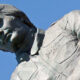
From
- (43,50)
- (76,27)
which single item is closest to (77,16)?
(76,27)

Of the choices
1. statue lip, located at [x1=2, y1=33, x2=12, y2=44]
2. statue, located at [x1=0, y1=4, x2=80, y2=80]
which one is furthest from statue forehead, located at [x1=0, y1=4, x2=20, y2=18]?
statue lip, located at [x1=2, y1=33, x2=12, y2=44]

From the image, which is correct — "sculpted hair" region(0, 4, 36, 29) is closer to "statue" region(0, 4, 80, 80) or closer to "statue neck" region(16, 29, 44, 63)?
"statue" region(0, 4, 80, 80)

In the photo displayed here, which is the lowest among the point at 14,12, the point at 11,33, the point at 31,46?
Result: the point at 31,46

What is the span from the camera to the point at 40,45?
6648mm

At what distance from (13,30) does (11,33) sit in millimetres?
50

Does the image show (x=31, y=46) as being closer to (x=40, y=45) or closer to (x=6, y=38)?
(x=40, y=45)

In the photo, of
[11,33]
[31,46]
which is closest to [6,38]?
[11,33]

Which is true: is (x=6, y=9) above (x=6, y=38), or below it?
above

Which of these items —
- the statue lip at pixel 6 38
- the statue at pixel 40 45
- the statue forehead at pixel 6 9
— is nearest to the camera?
the statue at pixel 40 45

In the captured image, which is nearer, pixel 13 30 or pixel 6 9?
pixel 13 30

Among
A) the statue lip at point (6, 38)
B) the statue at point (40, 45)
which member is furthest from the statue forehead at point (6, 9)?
the statue lip at point (6, 38)

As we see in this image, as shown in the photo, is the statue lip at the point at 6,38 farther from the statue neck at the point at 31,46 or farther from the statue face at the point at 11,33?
the statue neck at the point at 31,46

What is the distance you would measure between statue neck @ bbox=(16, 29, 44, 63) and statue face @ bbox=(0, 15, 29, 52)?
0.07 m

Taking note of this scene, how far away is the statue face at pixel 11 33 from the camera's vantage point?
660 cm
